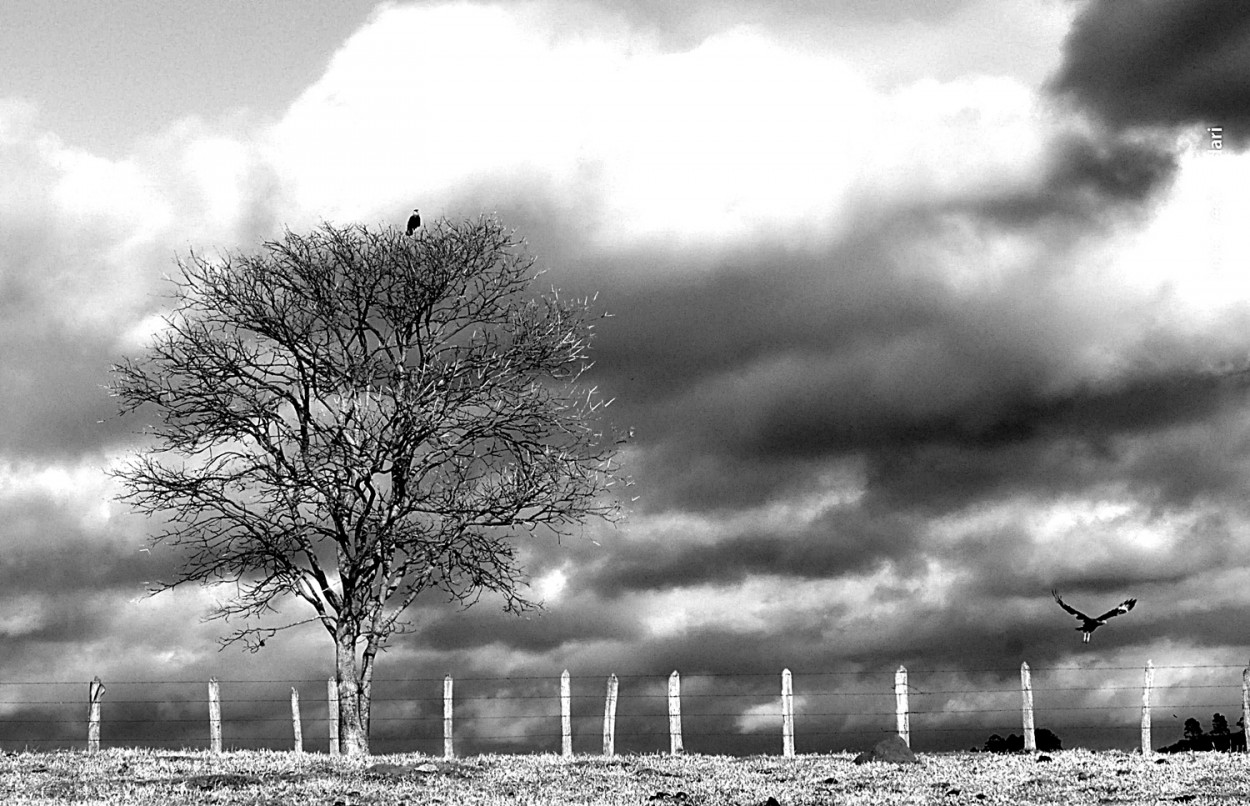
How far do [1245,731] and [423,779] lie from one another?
78.2 ft

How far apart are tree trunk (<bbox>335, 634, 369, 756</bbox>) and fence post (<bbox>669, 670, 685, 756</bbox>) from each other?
8649 millimetres

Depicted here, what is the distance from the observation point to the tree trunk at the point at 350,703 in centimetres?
3884

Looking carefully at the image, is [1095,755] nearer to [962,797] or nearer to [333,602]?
[962,797]

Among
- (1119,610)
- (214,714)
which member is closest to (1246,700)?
(1119,610)

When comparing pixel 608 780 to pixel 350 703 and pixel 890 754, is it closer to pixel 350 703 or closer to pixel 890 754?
pixel 890 754

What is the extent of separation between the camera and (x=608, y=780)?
29062 mm

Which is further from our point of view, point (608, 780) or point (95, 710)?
point (95, 710)

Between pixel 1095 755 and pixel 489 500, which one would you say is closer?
pixel 1095 755

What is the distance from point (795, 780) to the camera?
29.7 metres

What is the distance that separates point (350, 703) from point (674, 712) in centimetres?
931

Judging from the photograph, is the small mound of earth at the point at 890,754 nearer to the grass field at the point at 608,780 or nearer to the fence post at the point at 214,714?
the grass field at the point at 608,780

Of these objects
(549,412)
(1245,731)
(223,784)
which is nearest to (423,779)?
(223,784)

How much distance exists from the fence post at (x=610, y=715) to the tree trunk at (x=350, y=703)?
7.50 metres

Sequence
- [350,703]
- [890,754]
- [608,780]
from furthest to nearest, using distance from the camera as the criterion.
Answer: [350,703] < [890,754] < [608,780]
